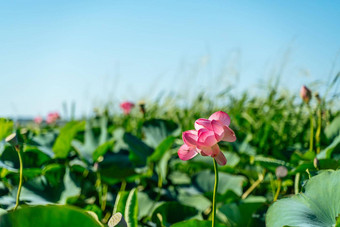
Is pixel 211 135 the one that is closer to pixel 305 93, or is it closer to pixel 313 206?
pixel 313 206

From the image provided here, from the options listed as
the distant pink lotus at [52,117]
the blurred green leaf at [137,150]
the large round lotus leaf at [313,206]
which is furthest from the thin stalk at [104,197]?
the distant pink lotus at [52,117]

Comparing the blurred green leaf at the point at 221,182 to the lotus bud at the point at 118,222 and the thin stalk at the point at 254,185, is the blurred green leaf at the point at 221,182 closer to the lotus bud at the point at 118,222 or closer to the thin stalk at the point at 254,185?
the thin stalk at the point at 254,185

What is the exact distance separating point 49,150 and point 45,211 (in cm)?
89

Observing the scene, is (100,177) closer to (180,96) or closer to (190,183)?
(190,183)

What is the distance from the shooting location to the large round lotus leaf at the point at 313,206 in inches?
21.8

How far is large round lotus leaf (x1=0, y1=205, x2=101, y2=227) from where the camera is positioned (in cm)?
37

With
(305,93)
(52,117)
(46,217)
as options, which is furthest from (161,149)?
(52,117)

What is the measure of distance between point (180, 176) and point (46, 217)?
37.3 inches

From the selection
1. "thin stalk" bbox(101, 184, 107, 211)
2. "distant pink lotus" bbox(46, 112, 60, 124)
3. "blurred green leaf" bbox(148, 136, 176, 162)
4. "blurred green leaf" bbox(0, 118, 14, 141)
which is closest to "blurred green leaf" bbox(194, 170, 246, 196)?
"blurred green leaf" bbox(148, 136, 176, 162)

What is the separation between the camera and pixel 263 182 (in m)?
1.16

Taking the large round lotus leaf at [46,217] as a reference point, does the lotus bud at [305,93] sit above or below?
below

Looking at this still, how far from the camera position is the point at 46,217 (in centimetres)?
38

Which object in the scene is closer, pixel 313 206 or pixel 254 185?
pixel 313 206

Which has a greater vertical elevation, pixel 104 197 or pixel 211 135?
pixel 211 135
